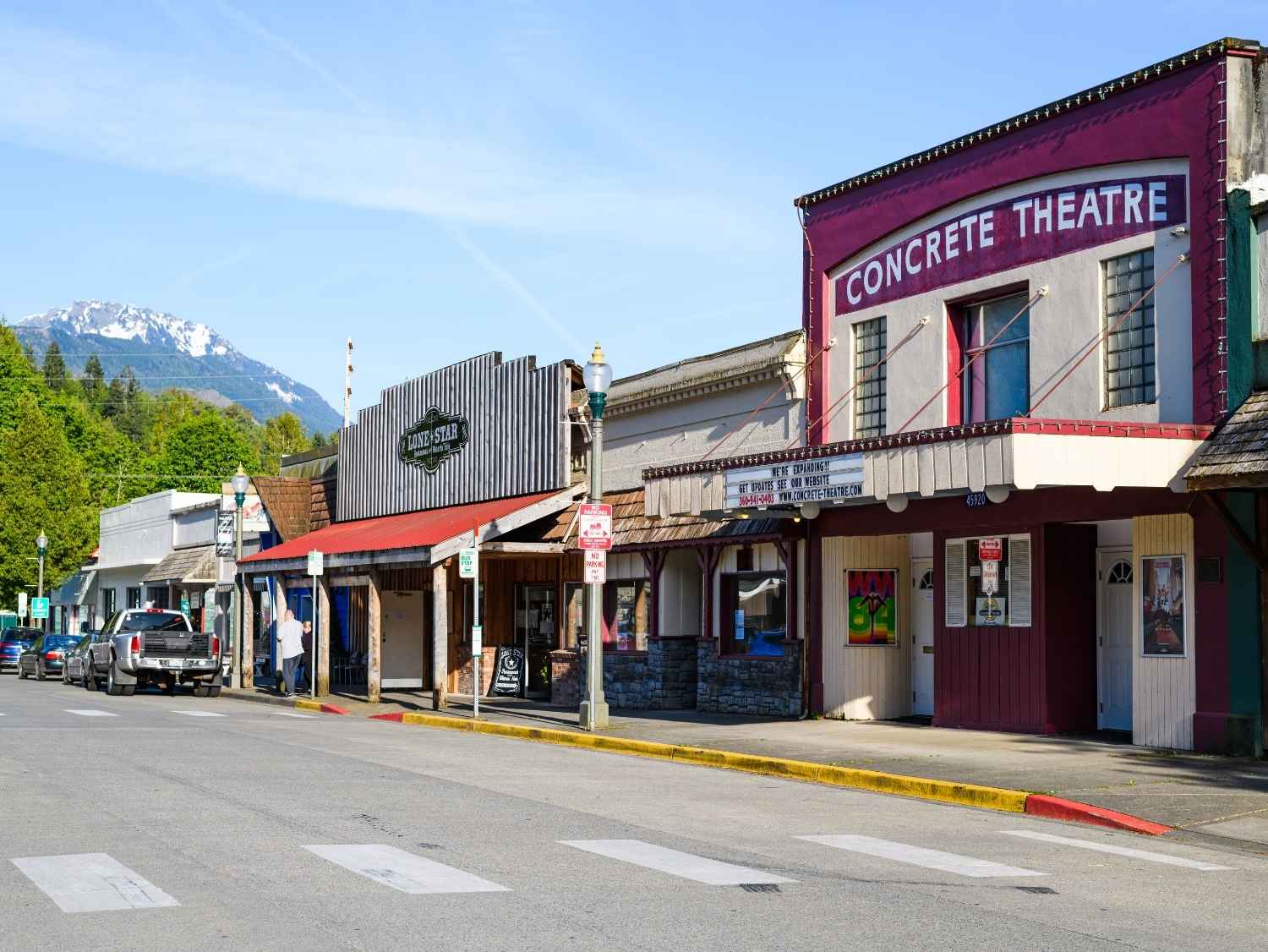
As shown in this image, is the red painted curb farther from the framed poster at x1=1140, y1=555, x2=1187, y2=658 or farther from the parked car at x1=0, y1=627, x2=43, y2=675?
the parked car at x1=0, y1=627, x2=43, y2=675

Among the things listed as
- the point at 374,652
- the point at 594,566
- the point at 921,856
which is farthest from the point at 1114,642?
the point at 374,652

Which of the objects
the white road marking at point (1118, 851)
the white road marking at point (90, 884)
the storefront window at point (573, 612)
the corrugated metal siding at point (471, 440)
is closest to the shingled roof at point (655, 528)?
the corrugated metal siding at point (471, 440)

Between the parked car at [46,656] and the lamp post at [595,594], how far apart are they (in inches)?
991

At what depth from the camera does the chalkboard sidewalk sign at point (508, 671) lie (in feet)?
101

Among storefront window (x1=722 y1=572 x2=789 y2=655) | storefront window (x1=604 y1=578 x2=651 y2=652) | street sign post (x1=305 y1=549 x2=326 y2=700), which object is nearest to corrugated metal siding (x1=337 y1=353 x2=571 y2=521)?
storefront window (x1=604 y1=578 x2=651 y2=652)

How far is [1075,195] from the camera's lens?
18.9m

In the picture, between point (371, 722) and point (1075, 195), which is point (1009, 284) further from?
point (371, 722)

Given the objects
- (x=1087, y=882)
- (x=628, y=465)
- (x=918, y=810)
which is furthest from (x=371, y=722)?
(x=1087, y=882)

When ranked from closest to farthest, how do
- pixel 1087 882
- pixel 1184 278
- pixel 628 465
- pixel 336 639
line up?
pixel 1087 882
pixel 1184 278
pixel 628 465
pixel 336 639

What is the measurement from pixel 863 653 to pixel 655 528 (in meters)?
4.83

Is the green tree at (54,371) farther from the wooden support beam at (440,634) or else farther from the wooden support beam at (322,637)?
the wooden support beam at (440,634)

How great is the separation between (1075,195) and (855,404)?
192 inches

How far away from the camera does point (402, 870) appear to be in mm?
9508

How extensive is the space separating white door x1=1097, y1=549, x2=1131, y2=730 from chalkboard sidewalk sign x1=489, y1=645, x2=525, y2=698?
13.6 m
